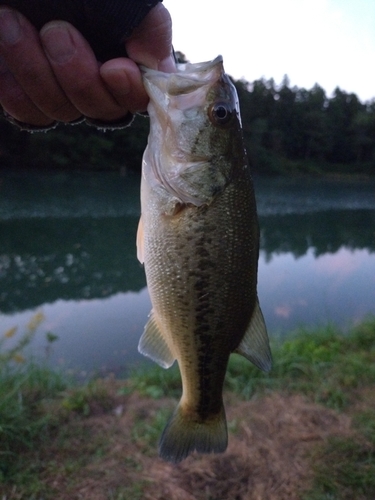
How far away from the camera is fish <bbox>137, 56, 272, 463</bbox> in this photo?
1937mm

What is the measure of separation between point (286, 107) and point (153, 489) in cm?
6746

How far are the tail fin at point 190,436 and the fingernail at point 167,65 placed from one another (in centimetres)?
157

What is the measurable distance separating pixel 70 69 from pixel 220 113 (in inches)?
25.1

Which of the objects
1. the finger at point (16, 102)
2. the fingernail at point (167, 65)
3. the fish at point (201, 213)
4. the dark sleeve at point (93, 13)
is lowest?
the fish at point (201, 213)

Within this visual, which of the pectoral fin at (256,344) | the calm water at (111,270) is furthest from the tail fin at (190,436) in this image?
the calm water at (111,270)

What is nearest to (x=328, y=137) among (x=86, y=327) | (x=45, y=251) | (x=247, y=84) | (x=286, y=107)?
(x=286, y=107)

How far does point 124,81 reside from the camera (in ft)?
5.90

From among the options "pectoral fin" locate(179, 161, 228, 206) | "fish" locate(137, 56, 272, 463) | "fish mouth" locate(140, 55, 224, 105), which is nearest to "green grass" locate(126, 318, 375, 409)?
A: "fish" locate(137, 56, 272, 463)

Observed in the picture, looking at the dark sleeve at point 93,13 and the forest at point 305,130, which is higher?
the forest at point 305,130

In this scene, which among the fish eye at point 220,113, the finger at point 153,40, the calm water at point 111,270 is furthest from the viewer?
the calm water at point 111,270

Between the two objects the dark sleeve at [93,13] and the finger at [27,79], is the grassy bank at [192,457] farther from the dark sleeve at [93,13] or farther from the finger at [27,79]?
the dark sleeve at [93,13]

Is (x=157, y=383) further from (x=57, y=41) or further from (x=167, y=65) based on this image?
(x=57, y=41)

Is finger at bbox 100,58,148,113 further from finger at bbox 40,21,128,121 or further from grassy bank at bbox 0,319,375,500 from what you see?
grassy bank at bbox 0,319,375,500

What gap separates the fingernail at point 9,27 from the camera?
1.56m
